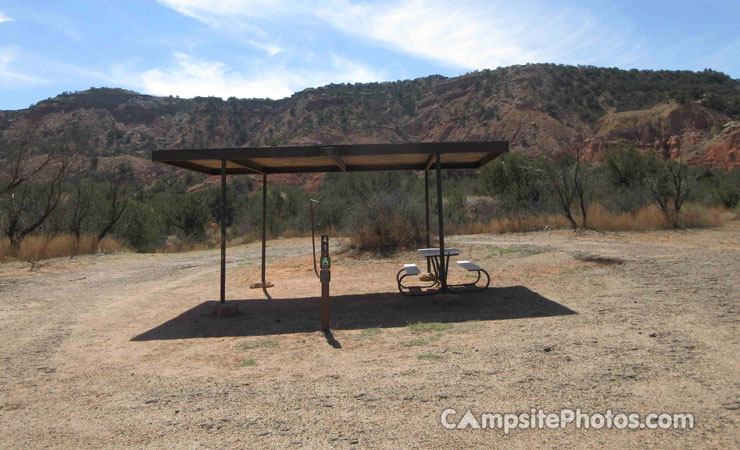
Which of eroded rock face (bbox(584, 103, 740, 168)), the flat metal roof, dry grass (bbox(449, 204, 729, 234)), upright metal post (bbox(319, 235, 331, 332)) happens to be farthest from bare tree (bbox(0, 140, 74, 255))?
eroded rock face (bbox(584, 103, 740, 168))

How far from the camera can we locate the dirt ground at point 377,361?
10.5ft

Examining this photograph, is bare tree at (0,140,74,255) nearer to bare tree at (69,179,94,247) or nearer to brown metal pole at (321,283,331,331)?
bare tree at (69,179,94,247)

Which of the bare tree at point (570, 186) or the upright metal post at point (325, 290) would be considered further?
the bare tree at point (570, 186)

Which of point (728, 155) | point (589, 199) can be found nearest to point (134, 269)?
point (589, 199)

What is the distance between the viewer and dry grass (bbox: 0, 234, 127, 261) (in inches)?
575

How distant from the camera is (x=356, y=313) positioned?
701 cm

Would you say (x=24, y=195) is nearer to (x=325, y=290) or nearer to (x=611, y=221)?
(x=325, y=290)

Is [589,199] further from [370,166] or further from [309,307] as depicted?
[309,307]

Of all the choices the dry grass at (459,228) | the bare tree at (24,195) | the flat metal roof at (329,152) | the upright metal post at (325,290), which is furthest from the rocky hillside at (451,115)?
the upright metal post at (325,290)

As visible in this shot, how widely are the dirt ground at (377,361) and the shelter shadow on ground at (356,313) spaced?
0.05 m

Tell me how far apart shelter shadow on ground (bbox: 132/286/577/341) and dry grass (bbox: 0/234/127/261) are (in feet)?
33.6

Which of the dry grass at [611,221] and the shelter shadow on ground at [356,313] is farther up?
the dry grass at [611,221]

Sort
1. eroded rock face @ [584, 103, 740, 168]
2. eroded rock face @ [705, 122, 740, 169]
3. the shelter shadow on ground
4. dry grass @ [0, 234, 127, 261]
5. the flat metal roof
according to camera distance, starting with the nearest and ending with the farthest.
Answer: the shelter shadow on ground → the flat metal roof → dry grass @ [0, 234, 127, 261] → eroded rock face @ [705, 122, 740, 169] → eroded rock face @ [584, 103, 740, 168]

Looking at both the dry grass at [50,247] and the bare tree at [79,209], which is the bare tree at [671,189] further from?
the bare tree at [79,209]
